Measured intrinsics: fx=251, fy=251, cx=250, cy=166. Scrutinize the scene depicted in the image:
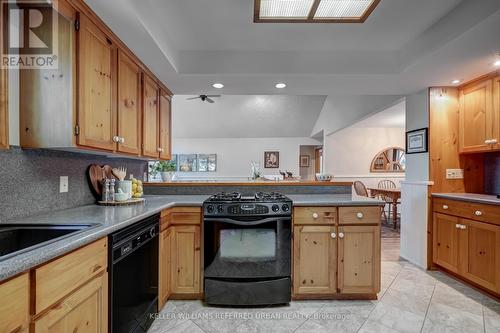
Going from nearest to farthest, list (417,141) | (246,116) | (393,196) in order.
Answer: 1. (417,141)
2. (393,196)
3. (246,116)

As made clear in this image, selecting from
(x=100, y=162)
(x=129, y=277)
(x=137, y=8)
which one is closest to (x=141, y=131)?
(x=100, y=162)

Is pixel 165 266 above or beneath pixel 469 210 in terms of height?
beneath

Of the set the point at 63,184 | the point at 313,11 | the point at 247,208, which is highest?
the point at 313,11

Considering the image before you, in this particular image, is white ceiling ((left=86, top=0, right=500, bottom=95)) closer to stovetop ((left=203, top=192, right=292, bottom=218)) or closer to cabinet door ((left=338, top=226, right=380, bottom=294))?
stovetop ((left=203, top=192, right=292, bottom=218))

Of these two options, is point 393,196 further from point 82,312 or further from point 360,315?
point 82,312

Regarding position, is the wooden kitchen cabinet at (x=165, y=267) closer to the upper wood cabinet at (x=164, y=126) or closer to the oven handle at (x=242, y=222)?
the oven handle at (x=242, y=222)

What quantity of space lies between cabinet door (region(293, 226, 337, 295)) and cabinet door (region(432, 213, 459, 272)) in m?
1.42

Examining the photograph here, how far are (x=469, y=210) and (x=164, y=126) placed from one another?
3.22m

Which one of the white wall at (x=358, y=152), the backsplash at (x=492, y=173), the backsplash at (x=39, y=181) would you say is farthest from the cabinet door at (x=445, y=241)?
the white wall at (x=358, y=152)

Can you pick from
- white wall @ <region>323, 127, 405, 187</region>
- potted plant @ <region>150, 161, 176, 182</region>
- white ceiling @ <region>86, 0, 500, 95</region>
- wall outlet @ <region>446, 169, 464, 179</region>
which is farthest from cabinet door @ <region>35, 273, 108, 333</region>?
white wall @ <region>323, 127, 405, 187</region>

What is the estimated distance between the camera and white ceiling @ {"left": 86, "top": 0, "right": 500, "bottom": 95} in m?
1.78

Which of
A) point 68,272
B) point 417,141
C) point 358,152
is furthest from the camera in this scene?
point 358,152

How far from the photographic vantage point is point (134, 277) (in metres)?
1.58

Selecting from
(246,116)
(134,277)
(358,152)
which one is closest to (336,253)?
(134,277)
